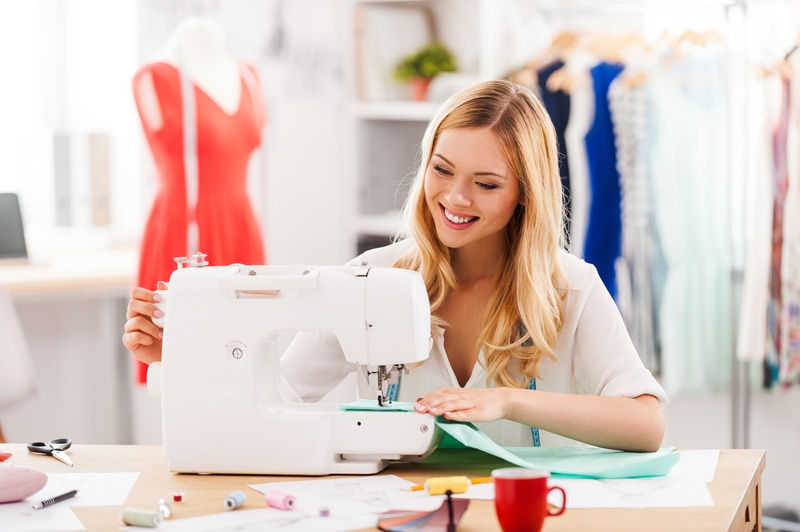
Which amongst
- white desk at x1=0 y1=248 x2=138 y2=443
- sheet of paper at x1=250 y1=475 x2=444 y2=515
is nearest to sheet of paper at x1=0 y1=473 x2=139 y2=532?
sheet of paper at x1=250 y1=475 x2=444 y2=515

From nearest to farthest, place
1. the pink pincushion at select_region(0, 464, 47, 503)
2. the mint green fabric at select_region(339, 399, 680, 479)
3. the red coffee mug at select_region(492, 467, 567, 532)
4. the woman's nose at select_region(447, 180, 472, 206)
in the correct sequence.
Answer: the red coffee mug at select_region(492, 467, 567, 532)
the pink pincushion at select_region(0, 464, 47, 503)
the mint green fabric at select_region(339, 399, 680, 479)
the woman's nose at select_region(447, 180, 472, 206)

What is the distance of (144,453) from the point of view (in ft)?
6.40

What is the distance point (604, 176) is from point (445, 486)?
2107 mm

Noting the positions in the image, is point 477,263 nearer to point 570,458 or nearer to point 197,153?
point 570,458

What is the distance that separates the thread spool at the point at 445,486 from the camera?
1.68 m

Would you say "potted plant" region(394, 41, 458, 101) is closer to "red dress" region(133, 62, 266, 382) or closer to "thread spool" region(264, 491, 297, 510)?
"red dress" region(133, 62, 266, 382)

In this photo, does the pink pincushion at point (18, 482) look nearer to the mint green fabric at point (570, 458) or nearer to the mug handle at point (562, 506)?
the mint green fabric at point (570, 458)

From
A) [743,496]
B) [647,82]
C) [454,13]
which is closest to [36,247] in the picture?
[454,13]

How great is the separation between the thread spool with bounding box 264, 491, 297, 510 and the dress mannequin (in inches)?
75.3

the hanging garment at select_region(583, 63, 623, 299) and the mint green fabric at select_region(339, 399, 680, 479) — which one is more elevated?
the hanging garment at select_region(583, 63, 623, 299)

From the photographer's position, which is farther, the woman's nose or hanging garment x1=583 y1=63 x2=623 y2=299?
hanging garment x1=583 y1=63 x2=623 y2=299

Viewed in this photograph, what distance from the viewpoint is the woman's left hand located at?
1.78 metres

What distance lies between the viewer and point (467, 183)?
2.04 meters

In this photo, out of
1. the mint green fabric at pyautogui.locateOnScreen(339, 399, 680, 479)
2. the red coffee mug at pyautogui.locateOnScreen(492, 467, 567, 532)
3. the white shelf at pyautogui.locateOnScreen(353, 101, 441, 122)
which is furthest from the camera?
the white shelf at pyautogui.locateOnScreen(353, 101, 441, 122)
